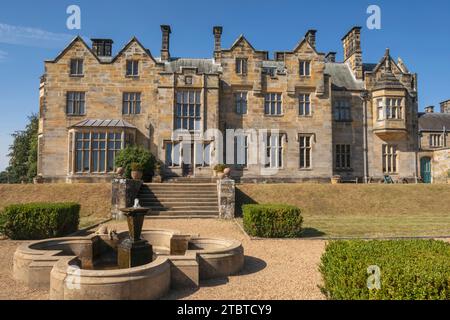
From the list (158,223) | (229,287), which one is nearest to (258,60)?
(158,223)

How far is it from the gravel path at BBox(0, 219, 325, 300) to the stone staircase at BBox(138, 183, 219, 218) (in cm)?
617

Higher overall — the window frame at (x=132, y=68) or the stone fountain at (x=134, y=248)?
the window frame at (x=132, y=68)

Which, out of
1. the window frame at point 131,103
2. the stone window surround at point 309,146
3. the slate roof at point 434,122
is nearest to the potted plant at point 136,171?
the window frame at point 131,103

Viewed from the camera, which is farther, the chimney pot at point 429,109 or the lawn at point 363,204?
the chimney pot at point 429,109

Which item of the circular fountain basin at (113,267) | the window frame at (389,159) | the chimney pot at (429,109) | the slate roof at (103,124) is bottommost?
the circular fountain basin at (113,267)

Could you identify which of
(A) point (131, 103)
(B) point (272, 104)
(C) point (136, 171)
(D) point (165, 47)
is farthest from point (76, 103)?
(B) point (272, 104)

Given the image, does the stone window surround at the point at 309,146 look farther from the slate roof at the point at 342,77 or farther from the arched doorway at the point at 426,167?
the arched doorway at the point at 426,167

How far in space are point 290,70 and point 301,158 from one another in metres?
7.94

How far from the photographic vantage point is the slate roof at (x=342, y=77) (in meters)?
29.4

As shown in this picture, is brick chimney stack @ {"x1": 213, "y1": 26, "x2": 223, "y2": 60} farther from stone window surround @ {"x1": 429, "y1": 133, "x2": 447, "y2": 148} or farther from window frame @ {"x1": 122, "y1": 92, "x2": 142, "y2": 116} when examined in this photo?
stone window surround @ {"x1": 429, "y1": 133, "x2": 447, "y2": 148}

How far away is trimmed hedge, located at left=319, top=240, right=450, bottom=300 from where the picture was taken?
14.2ft

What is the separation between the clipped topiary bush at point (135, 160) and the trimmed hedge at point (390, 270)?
58.4ft

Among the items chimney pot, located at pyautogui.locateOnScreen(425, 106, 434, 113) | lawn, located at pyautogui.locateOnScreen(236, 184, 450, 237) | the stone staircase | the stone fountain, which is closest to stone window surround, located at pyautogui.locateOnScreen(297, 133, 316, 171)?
lawn, located at pyautogui.locateOnScreen(236, 184, 450, 237)
